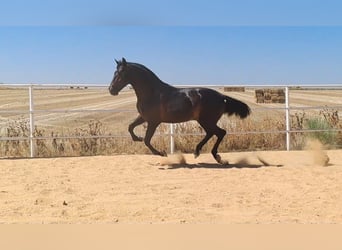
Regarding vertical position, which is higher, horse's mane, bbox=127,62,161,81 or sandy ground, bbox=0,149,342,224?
horse's mane, bbox=127,62,161,81

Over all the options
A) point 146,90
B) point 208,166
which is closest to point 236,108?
point 208,166

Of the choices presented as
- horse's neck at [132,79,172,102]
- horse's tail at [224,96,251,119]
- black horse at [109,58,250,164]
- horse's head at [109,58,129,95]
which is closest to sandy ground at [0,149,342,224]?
black horse at [109,58,250,164]

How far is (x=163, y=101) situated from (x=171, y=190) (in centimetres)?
252

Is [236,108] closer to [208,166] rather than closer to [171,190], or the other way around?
[208,166]

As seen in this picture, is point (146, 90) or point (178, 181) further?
point (146, 90)

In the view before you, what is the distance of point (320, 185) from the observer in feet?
21.9

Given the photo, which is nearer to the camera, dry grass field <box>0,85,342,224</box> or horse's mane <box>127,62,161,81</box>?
dry grass field <box>0,85,342,224</box>

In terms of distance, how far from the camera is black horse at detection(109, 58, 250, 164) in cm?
864

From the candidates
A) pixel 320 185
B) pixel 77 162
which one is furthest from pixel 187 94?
pixel 320 185

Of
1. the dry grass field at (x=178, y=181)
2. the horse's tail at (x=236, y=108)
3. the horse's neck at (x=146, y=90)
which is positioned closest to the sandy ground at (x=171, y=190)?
the dry grass field at (x=178, y=181)

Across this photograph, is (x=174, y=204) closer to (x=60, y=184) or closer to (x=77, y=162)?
(x=60, y=184)

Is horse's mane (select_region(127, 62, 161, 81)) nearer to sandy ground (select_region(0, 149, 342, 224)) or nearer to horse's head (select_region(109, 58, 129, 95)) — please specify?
horse's head (select_region(109, 58, 129, 95))

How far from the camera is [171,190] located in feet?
21.3

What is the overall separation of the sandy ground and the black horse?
78cm
